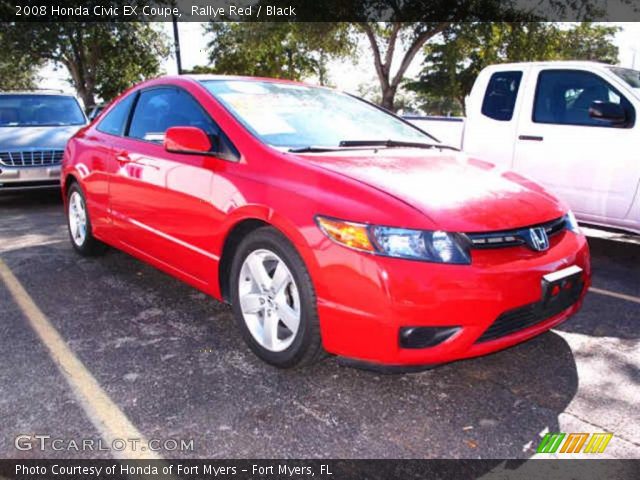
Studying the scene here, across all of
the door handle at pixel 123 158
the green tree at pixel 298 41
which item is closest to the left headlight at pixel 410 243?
the door handle at pixel 123 158

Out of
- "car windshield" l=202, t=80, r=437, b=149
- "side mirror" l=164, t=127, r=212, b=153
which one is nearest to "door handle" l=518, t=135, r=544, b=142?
"car windshield" l=202, t=80, r=437, b=149

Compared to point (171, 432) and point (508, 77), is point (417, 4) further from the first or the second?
point (171, 432)

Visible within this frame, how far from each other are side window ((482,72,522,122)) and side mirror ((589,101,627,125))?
1.01m

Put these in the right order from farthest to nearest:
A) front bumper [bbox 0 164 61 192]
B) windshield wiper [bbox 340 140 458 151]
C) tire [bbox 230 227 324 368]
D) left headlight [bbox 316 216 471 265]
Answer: front bumper [bbox 0 164 61 192] → windshield wiper [bbox 340 140 458 151] → tire [bbox 230 227 324 368] → left headlight [bbox 316 216 471 265]

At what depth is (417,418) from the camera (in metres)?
2.57

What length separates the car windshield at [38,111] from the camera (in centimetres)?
860

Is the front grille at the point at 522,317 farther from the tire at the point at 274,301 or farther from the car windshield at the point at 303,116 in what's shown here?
the car windshield at the point at 303,116

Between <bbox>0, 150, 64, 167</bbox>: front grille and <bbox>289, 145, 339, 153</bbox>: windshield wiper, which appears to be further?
<bbox>0, 150, 64, 167</bbox>: front grille

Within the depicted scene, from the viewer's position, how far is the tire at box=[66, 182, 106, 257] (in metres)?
4.94

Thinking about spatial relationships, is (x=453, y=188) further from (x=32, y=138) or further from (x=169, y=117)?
(x=32, y=138)

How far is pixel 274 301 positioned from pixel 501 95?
14.2 feet

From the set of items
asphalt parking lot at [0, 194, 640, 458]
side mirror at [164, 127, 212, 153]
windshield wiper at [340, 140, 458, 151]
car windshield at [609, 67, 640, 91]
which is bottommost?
asphalt parking lot at [0, 194, 640, 458]

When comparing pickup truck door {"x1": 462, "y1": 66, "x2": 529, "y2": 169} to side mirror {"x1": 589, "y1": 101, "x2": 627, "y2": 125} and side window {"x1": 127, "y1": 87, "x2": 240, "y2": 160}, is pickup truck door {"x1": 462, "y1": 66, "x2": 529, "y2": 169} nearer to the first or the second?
side mirror {"x1": 589, "y1": 101, "x2": 627, "y2": 125}

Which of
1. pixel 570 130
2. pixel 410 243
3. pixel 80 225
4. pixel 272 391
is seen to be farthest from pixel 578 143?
pixel 80 225
